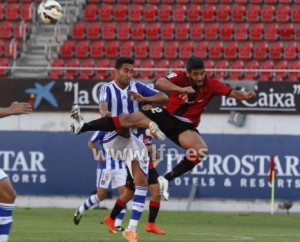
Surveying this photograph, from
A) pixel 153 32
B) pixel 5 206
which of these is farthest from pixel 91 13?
pixel 5 206

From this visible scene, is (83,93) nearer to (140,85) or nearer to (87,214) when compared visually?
(87,214)

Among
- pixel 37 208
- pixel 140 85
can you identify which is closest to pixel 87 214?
pixel 37 208

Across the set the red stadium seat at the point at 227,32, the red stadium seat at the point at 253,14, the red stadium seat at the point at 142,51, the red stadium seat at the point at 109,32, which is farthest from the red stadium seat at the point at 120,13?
the red stadium seat at the point at 253,14

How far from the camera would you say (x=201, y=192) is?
2481 cm

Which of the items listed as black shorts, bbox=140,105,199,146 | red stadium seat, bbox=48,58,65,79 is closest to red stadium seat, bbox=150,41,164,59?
red stadium seat, bbox=48,58,65,79

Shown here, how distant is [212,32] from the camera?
91.8 feet

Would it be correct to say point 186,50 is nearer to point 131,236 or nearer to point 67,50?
point 67,50

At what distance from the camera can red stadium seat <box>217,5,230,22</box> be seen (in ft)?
93.0

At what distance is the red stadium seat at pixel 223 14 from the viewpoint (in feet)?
93.0

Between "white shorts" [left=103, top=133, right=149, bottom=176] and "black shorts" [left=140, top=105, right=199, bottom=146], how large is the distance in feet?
1.43

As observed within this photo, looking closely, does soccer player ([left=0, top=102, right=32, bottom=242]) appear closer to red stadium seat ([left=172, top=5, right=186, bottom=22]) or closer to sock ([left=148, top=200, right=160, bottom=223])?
sock ([left=148, top=200, right=160, bottom=223])

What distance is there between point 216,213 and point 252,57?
17.2ft

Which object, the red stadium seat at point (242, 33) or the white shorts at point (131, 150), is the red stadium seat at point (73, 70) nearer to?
the red stadium seat at point (242, 33)

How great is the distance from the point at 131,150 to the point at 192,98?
3.88 feet
